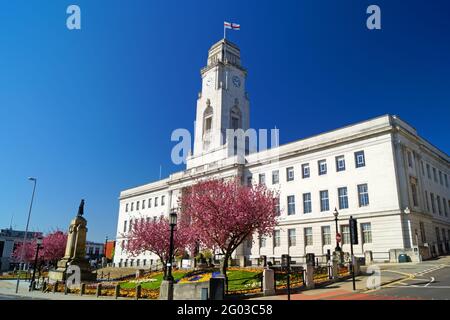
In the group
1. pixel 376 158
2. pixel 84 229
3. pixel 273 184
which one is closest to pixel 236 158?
pixel 273 184

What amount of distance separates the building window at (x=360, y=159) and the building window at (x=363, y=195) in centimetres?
254

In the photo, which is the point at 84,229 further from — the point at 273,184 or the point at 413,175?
the point at 413,175

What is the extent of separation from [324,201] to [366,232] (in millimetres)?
6845

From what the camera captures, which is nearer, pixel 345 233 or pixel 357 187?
pixel 345 233

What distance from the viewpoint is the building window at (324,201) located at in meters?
44.4

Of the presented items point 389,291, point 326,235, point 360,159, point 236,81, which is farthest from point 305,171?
point 236,81

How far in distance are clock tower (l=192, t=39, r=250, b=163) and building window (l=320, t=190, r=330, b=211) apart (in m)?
25.8

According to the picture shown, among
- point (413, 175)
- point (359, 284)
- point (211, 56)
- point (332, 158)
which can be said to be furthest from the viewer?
point (211, 56)

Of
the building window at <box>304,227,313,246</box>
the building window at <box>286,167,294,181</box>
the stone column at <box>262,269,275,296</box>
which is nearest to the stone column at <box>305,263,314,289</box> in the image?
the stone column at <box>262,269,275,296</box>

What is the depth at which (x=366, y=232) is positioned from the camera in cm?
3975

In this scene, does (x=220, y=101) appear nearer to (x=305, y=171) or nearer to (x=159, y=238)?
(x=305, y=171)
